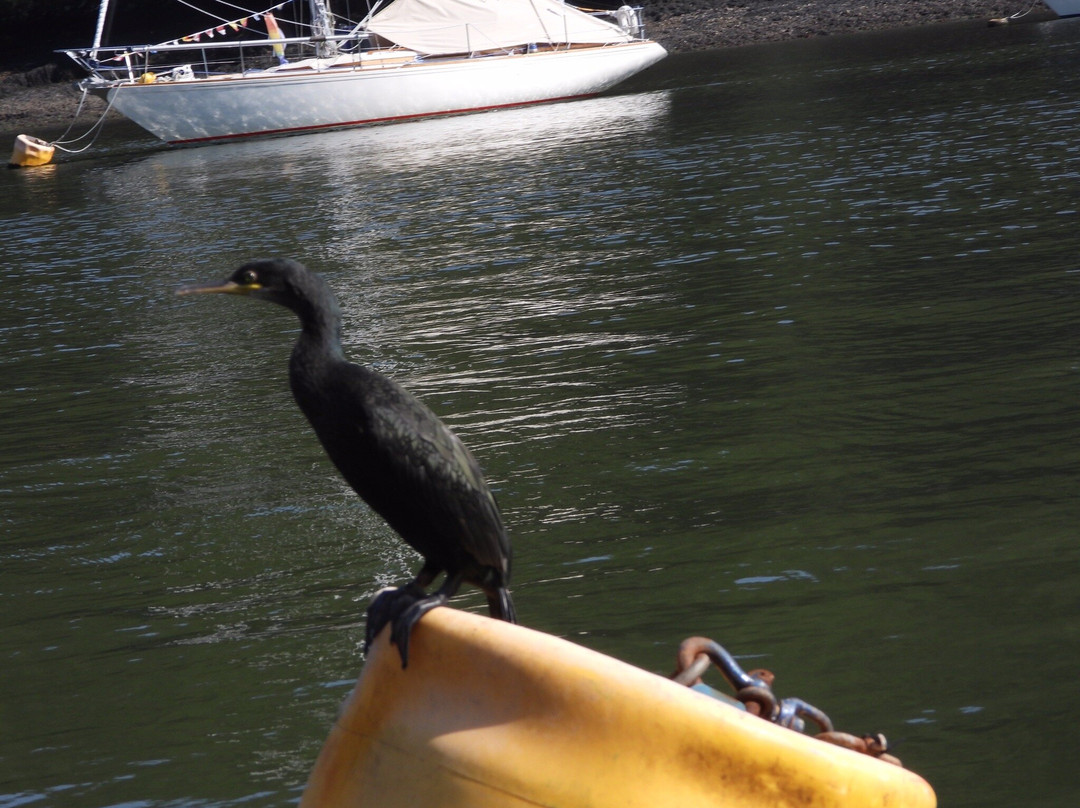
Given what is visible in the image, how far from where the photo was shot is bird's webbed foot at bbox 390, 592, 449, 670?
3246mm

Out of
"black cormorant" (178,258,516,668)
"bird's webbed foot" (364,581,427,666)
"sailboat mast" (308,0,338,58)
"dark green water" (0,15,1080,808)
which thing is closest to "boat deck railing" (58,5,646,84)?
"sailboat mast" (308,0,338,58)

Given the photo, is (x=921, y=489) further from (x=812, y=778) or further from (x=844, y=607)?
(x=812, y=778)

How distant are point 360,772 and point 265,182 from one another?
23.8 m

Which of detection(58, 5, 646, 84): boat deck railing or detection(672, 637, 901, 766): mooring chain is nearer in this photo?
detection(672, 637, 901, 766): mooring chain

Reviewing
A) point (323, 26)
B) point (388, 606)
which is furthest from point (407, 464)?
point (323, 26)

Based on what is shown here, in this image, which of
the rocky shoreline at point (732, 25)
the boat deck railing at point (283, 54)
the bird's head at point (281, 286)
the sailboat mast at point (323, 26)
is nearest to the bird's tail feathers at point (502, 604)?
the bird's head at point (281, 286)

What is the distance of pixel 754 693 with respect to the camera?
10.9 ft

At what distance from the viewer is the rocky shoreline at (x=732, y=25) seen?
4931 cm

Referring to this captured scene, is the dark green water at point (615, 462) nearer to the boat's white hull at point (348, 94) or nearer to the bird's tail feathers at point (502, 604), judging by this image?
the bird's tail feathers at point (502, 604)

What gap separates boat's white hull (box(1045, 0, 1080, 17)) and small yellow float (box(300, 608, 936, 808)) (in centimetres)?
4667

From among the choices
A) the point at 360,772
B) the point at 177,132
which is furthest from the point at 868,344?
the point at 177,132

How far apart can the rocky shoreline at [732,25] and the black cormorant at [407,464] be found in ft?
152

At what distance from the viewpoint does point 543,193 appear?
2008cm

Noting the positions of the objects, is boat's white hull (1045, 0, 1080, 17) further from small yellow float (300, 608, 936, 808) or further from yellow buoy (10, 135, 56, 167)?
small yellow float (300, 608, 936, 808)
